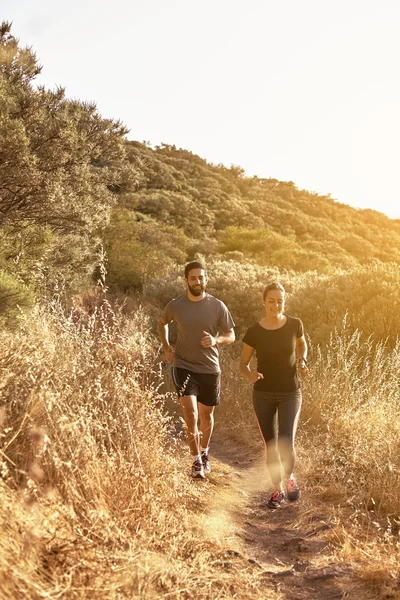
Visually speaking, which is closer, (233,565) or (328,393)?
(233,565)

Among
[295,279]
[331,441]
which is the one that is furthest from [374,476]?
[295,279]

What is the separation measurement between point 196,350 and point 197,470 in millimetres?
1181

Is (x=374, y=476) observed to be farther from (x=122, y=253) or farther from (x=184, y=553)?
(x=122, y=253)

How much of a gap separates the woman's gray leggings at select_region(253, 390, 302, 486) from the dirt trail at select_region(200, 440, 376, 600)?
0.40 metres

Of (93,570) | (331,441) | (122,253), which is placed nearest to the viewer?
(93,570)

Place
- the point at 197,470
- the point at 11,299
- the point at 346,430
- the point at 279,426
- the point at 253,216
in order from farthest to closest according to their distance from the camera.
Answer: the point at 253,216 → the point at 11,299 → the point at 346,430 → the point at 197,470 → the point at 279,426

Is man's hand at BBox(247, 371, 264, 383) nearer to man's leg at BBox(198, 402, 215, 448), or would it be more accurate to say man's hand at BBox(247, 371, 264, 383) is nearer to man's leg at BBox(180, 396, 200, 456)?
man's leg at BBox(180, 396, 200, 456)

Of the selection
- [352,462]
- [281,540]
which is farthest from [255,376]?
[352,462]

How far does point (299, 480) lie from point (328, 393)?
75.2 inches

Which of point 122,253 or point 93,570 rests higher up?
point 122,253

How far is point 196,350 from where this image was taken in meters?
5.87

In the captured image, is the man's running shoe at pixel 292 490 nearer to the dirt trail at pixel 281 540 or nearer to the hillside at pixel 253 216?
the dirt trail at pixel 281 540

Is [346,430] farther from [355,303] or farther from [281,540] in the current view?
[355,303]

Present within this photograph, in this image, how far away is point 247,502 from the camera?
588 cm
